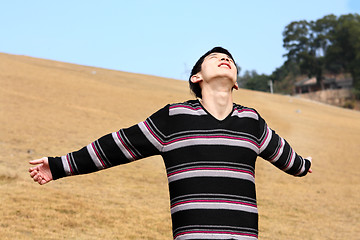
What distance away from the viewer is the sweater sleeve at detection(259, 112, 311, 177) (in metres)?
2.92

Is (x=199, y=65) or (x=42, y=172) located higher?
(x=199, y=65)

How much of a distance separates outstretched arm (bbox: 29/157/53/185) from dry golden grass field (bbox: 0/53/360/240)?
3188 millimetres

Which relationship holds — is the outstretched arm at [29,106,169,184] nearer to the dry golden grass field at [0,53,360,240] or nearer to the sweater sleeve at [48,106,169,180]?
the sweater sleeve at [48,106,169,180]

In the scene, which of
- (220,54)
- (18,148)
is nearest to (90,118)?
(18,148)

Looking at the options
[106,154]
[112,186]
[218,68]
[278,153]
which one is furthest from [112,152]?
[112,186]

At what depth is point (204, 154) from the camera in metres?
2.57

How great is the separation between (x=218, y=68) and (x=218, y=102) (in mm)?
218

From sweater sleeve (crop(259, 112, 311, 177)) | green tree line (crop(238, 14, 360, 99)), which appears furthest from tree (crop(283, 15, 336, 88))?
sweater sleeve (crop(259, 112, 311, 177))

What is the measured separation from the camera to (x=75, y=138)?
1423 centimetres

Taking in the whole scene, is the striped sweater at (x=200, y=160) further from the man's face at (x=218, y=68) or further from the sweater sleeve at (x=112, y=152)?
the man's face at (x=218, y=68)

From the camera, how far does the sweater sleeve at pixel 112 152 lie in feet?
9.00

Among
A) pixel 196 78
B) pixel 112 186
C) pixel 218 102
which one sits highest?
pixel 196 78

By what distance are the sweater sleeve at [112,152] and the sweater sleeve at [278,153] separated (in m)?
0.66

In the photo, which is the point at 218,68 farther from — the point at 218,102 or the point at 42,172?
the point at 42,172
